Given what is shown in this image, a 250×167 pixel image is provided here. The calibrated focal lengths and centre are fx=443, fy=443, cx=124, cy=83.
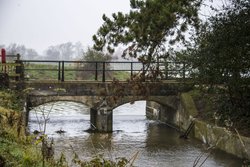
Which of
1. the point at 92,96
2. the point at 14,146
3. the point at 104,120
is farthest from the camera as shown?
the point at 92,96

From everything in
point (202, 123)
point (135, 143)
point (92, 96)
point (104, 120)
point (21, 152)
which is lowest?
point (135, 143)

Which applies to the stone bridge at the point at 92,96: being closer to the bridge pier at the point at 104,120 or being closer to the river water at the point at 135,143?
the bridge pier at the point at 104,120

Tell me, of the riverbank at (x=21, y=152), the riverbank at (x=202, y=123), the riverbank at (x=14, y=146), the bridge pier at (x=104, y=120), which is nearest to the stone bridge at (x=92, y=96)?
the bridge pier at (x=104, y=120)

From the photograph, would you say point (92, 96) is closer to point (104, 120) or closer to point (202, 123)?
point (104, 120)

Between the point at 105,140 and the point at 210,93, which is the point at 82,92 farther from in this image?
the point at 210,93

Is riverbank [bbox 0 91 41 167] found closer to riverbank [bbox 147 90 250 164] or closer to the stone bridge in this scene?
riverbank [bbox 147 90 250 164]

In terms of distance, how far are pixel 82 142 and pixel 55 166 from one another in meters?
8.02

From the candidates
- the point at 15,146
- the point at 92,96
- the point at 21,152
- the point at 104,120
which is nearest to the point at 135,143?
the point at 104,120

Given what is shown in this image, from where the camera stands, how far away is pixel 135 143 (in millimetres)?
15766

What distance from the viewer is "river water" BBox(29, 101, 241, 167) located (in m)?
12.7

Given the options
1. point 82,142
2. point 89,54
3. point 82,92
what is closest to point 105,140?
point 82,142

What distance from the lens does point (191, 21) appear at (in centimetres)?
1314

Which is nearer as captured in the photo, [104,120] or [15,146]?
[15,146]

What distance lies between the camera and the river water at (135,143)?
499 inches
